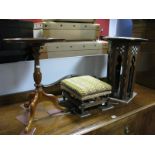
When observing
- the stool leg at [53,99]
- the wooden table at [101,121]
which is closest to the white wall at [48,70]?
the wooden table at [101,121]

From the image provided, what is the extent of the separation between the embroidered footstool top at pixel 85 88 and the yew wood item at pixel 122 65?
0.15 meters

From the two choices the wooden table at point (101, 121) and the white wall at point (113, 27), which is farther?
the white wall at point (113, 27)

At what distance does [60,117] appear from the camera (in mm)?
896

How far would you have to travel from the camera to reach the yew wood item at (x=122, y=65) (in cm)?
104

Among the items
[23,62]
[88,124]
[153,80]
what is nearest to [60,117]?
[88,124]

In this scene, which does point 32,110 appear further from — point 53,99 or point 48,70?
point 48,70

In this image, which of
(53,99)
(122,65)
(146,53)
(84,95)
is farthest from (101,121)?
(146,53)

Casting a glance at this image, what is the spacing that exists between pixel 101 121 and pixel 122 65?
14.1 inches

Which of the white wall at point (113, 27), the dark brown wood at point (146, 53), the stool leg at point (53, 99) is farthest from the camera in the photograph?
the white wall at point (113, 27)

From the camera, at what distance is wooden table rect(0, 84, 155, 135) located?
79 cm

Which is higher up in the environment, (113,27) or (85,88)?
(113,27)

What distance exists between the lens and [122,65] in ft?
3.51

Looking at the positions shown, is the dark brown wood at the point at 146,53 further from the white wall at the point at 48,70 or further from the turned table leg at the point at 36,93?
the turned table leg at the point at 36,93
